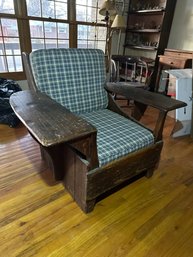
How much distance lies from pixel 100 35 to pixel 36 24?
1.23m

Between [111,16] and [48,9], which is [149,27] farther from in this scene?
[48,9]

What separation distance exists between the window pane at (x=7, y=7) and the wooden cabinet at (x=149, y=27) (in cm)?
196

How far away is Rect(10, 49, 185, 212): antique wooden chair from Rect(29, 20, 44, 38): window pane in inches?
70.4

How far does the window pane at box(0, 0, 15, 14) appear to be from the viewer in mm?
2403

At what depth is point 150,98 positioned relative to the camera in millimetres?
Result: 1306

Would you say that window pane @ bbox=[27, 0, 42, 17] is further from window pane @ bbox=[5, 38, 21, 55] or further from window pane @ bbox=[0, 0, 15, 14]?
window pane @ bbox=[5, 38, 21, 55]

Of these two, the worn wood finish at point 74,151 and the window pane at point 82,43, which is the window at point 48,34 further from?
the worn wood finish at point 74,151

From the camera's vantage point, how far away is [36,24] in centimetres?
275

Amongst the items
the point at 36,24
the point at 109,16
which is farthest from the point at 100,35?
the point at 36,24

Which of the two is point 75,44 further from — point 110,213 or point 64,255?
point 64,255

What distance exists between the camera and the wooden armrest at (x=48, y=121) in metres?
0.73

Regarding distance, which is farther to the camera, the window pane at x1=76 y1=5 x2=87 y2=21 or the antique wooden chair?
the window pane at x1=76 y1=5 x2=87 y2=21

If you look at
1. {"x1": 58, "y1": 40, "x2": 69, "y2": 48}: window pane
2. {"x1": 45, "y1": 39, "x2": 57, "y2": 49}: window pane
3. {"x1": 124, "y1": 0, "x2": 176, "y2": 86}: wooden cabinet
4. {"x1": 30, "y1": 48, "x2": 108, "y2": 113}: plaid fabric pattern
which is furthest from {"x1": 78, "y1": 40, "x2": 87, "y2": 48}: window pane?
{"x1": 30, "y1": 48, "x2": 108, "y2": 113}: plaid fabric pattern

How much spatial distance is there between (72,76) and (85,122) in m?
0.64
